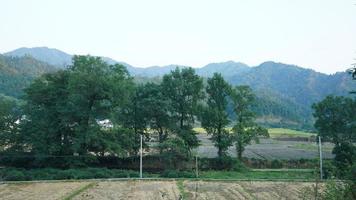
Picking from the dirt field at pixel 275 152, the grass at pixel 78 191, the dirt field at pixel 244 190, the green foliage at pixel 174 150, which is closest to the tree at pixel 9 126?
the green foliage at pixel 174 150

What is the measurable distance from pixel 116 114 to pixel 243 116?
15.3 m

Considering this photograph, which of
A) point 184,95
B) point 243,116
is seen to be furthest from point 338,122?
point 184,95

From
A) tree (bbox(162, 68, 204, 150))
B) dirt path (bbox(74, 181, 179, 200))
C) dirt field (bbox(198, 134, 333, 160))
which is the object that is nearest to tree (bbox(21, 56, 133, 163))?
tree (bbox(162, 68, 204, 150))

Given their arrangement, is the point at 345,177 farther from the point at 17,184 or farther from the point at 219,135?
the point at 219,135

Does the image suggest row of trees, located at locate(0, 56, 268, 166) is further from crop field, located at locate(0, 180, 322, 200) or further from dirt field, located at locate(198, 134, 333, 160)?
crop field, located at locate(0, 180, 322, 200)

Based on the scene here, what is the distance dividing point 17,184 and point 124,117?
19423mm

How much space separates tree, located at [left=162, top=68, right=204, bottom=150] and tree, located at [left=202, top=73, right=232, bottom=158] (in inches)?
57.5

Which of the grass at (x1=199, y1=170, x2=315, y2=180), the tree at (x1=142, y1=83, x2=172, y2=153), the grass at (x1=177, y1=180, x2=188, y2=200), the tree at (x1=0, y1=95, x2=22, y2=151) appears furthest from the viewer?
the tree at (x1=142, y1=83, x2=172, y2=153)

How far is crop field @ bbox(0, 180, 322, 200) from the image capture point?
29.5 m

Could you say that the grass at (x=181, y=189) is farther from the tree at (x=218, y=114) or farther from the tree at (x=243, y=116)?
the tree at (x=243, y=116)

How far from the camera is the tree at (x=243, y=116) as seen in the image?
48.5 metres

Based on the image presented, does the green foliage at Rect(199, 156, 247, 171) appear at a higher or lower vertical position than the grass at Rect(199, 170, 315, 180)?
higher

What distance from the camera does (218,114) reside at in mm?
49031

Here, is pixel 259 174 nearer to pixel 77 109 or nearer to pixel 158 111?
pixel 158 111
